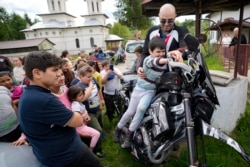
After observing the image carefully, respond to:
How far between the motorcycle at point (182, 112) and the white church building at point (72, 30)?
45546 mm

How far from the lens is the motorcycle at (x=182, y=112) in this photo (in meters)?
1.65

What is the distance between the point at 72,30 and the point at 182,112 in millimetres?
49912

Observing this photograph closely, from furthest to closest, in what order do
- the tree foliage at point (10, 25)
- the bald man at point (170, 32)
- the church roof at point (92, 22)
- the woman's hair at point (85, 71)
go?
1. the tree foliage at point (10, 25)
2. the church roof at point (92, 22)
3. the woman's hair at point (85, 71)
4. the bald man at point (170, 32)

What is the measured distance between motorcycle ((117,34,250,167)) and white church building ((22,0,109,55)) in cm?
4555

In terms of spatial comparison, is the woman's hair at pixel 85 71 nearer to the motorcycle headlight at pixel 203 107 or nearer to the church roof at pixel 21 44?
the motorcycle headlight at pixel 203 107

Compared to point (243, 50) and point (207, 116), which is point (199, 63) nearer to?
point (207, 116)

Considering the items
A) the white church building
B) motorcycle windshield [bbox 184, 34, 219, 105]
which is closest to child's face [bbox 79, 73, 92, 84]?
motorcycle windshield [bbox 184, 34, 219, 105]

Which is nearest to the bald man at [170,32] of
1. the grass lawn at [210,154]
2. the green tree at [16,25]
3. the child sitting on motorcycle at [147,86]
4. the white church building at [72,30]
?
the child sitting on motorcycle at [147,86]

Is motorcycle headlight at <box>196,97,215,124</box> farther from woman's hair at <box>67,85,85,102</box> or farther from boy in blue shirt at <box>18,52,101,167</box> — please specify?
woman's hair at <box>67,85,85,102</box>

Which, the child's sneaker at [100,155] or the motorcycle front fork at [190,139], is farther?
the child's sneaker at [100,155]

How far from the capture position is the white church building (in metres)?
47.0

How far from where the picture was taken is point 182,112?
196cm

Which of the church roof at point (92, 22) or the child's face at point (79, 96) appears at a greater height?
the church roof at point (92, 22)

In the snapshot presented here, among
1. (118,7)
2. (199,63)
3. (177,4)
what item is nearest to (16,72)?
(177,4)
